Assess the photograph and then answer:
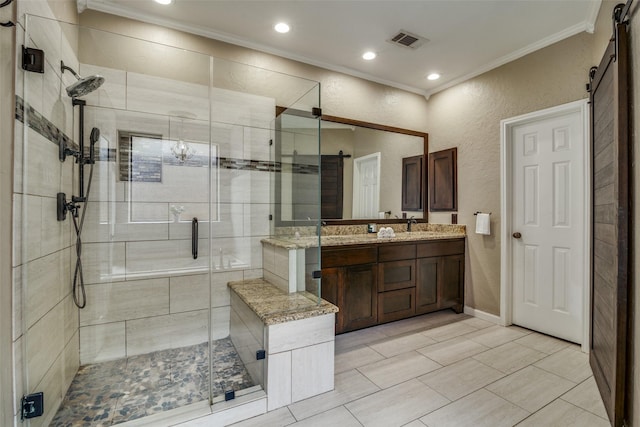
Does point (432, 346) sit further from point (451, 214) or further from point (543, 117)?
point (543, 117)

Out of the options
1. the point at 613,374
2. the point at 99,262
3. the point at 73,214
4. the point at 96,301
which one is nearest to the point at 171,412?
the point at 96,301

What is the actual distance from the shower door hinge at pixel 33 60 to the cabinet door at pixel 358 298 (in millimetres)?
2414

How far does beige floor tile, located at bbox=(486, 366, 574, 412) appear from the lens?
1.85 metres

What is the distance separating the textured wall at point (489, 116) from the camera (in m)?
2.67

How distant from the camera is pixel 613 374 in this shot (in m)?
1.56

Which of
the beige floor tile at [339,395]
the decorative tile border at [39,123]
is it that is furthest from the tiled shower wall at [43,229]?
the beige floor tile at [339,395]

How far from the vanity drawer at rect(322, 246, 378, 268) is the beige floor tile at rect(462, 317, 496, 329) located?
134cm

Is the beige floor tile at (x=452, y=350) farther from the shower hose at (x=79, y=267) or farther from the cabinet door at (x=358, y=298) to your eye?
the shower hose at (x=79, y=267)

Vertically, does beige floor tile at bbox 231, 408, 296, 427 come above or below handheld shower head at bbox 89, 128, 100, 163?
below

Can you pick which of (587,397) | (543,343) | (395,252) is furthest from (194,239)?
(543,343)

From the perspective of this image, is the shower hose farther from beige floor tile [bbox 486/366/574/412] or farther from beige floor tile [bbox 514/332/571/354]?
beige floor tile [bbox 514/332/571/354]

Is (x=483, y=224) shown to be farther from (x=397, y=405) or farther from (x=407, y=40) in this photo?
(x=397, y=405)

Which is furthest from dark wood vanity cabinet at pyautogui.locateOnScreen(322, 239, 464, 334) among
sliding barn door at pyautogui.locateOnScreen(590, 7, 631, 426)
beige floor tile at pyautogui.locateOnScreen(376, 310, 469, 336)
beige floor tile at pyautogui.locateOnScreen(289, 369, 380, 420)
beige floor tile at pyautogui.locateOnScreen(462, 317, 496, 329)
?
sliding barn door at pyautogui.locateOnScreen(590, 7, 631, 426)

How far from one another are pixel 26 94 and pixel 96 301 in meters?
1.42
